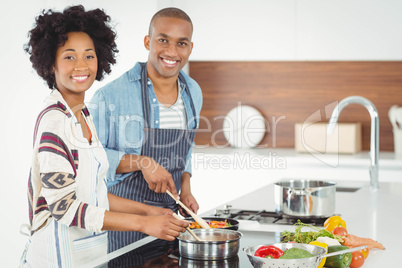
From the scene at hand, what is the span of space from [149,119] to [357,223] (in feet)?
3.30

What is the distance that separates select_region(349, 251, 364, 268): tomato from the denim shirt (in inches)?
42.9

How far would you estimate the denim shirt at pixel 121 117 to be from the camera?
2.37m

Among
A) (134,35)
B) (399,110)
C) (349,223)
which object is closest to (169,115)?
(349,223)

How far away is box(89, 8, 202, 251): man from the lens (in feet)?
7.82

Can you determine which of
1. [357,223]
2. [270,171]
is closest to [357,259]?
[357,223]

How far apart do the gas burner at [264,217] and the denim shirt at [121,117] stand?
0.47m

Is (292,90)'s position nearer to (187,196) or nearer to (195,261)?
(187,196)

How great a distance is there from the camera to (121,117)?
8.00 ft

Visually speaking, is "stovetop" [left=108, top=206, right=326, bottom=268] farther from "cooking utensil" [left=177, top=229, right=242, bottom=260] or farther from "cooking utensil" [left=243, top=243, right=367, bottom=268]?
"cooking utensil" [left=243, top=243, right=367, bottom=268]

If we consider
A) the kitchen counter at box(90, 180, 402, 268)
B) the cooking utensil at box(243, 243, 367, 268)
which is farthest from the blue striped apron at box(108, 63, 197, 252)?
the cooking utensil at box(243, 243, 367, 268)

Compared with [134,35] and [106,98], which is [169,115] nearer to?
[106,98]

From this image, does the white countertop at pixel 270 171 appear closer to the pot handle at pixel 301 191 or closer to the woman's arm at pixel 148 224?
the pot handle at pixel 301 191

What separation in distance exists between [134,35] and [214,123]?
1.30 m

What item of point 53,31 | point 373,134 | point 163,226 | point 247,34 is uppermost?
point 247,34
